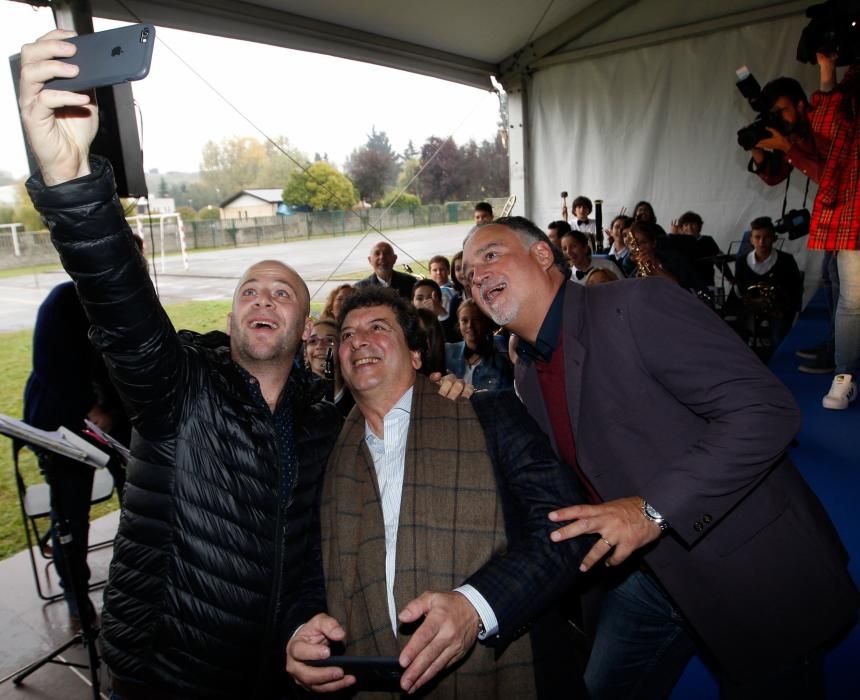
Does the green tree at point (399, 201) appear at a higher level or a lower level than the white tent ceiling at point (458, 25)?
lower

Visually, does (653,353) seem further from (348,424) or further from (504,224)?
(348,424)

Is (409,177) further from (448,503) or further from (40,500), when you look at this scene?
(448,503)

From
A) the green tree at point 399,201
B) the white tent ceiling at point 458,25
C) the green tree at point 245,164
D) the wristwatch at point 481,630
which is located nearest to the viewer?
the wristwatch at point 481,630

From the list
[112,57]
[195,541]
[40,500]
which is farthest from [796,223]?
[40,500]

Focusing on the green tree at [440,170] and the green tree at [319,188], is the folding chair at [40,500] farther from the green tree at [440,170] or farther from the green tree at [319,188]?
the green tree at [440,170]

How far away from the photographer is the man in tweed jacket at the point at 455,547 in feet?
4.37

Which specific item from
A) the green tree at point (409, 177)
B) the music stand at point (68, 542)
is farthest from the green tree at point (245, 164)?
the music stand at point (68, 542)

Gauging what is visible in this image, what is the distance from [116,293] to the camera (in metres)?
1.28

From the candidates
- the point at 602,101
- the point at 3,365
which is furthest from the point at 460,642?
the point at 602,101

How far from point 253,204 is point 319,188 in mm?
790

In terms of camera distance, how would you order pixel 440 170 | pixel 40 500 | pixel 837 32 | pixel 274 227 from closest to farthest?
pixel 40 500
pixel 837 32
pixel 274 227
pixel 440 170

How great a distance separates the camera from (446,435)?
5.19 ft

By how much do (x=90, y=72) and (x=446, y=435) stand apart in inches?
43.3

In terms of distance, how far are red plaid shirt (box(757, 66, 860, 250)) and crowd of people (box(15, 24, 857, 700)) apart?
257 centimetres
